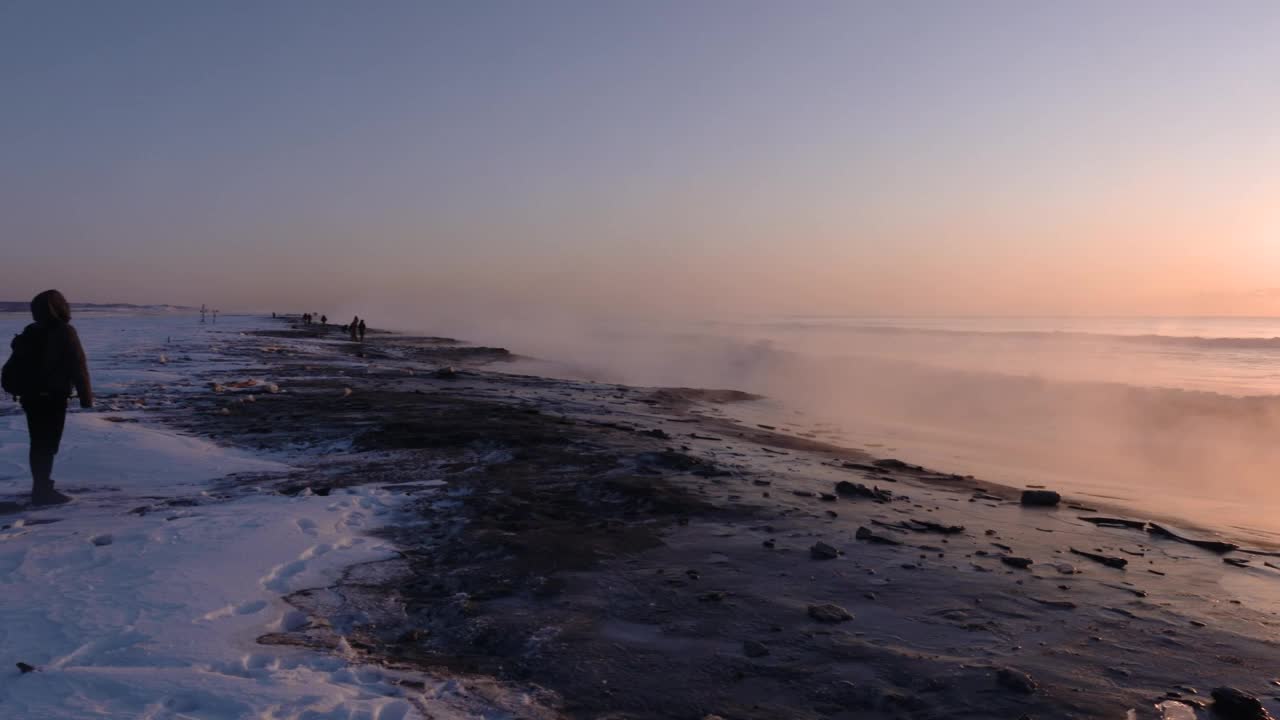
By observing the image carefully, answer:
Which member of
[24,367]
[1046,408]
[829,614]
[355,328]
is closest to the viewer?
[829,614]

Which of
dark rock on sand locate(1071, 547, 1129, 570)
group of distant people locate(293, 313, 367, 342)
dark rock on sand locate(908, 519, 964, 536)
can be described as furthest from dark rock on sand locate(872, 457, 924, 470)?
group of distant people locate(293, 313, 367, 342)

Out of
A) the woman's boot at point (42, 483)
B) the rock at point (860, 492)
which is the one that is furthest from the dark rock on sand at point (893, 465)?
the woman's boot at point (42, 483)

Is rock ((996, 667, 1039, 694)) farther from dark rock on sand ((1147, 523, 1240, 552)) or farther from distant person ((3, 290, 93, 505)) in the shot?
distant person ((3, 290, 93, 505))

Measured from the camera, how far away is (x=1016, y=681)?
604 centimetres

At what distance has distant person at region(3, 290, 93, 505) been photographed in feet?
32.8

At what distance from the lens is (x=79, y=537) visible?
8.31m

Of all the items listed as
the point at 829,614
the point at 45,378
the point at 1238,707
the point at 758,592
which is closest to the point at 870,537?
the point at 758,592

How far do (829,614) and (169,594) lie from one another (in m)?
5.87

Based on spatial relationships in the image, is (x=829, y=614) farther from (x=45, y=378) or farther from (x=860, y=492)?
(x=45, y=378)

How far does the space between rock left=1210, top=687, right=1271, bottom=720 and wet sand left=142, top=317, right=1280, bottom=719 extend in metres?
0.27

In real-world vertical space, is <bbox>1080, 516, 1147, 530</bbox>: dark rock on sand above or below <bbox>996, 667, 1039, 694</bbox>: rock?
above

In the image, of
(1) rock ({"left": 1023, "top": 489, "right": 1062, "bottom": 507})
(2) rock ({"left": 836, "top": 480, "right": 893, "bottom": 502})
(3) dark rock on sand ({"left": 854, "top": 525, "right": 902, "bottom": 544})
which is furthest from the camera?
(1) rock ({"left": 1023, "top": 489, "right": 1062, "bottom": 507})

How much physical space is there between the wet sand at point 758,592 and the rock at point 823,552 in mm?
105

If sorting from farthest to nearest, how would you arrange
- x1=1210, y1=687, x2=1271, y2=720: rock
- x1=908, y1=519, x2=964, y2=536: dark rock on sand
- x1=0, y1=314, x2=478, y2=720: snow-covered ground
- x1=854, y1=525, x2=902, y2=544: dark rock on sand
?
x1=908, y1=519, x2=964, y2=536: dark rock on sand
x1=854, y1=525, x2=902, y2=544: dark rock on sand
x1=1210, y1=687, x2=1271, y2=720: rock
x1=0, y1=314, x2=478, y2=720: snow-covered ground
